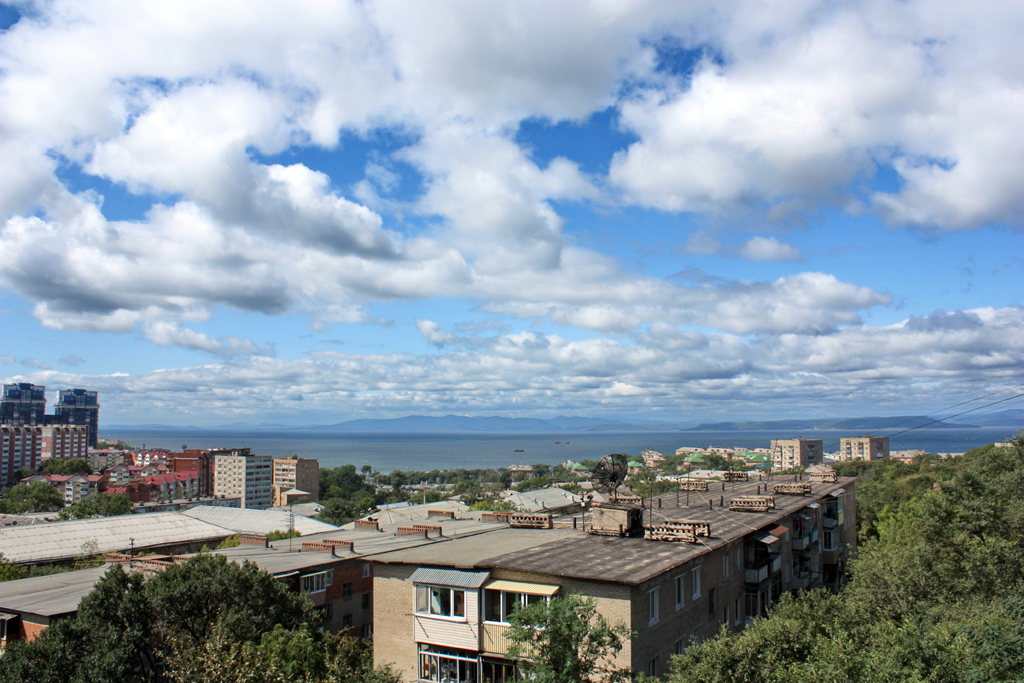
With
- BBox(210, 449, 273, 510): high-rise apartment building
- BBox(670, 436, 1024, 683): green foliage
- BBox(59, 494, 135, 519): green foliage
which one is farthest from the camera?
BBox(210, 449, 273, 510): high-rise apartment building

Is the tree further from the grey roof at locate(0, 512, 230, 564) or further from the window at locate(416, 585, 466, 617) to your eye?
the grey roof at locate(0, 512, 230, 564)

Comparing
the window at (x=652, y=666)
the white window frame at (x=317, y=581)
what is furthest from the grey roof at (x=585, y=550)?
the white window frame at (x=317, y=581)

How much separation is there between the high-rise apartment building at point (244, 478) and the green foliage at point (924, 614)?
564 feet

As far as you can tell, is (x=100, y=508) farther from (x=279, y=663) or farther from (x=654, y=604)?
(x=654, y=604)

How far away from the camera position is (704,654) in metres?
15.1

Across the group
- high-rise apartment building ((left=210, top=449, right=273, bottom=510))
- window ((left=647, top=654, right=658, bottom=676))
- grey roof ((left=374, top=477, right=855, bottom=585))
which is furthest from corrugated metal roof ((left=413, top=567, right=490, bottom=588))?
high-rise apartment building ((left=210, top=449, right=273, bottom=510))

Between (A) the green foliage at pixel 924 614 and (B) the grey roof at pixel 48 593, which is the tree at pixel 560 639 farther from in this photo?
(B) the grey roof at pixel 48 593

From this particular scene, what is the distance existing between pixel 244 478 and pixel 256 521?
4345 inches

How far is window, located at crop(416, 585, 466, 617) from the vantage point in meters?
22.5

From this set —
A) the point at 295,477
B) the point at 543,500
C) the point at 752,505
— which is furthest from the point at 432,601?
the point at 295,477

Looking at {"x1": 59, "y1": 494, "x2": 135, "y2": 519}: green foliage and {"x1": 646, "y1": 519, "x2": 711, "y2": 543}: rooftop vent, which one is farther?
{"x1": 59, "y1": 494, "x2": 135, "y2": 519}: green foliage

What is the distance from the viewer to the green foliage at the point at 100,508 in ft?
300

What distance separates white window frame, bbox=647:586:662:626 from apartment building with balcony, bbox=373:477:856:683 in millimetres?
34

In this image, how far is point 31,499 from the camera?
12069 centimetres
